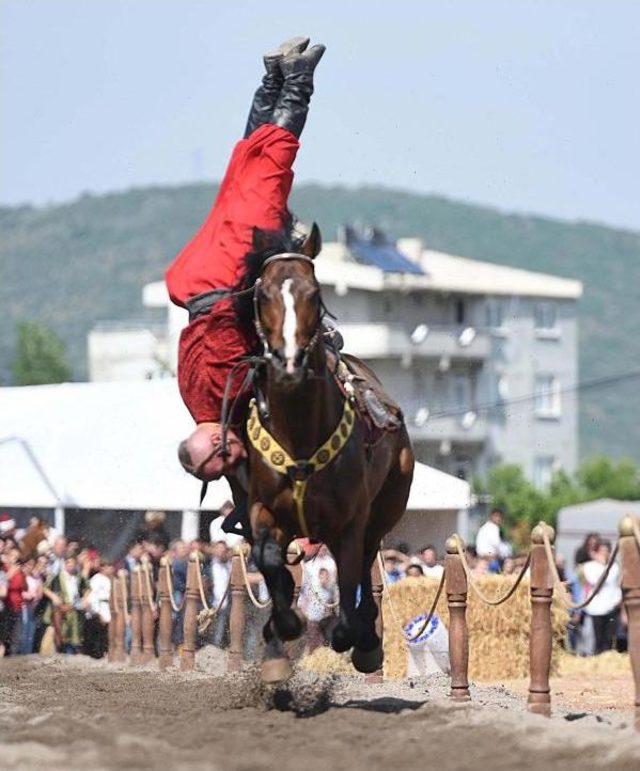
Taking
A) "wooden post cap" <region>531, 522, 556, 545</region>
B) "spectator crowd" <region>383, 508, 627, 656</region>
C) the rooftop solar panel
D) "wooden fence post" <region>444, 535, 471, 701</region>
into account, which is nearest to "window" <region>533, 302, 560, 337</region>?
the rooftop solar panel

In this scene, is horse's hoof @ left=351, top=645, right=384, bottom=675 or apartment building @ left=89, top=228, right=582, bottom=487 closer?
horse's hoof @ left=351, top=645, right=384, bottom=675

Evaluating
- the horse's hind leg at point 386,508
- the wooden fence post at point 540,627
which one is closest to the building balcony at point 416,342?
Result: the horse's hind leg at point 386,508

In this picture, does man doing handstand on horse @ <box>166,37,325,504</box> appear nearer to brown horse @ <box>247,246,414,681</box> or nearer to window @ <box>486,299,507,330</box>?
brown horse @ <box>247,246,414,681</box>

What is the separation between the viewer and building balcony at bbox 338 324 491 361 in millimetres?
64375

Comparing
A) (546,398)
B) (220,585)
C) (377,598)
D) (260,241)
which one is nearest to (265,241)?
(260,241)

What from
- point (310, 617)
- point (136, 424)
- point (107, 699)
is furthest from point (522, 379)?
point (107, 699)

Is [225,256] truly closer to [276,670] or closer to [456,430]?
[276,670]

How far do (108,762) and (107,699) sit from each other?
4368mm

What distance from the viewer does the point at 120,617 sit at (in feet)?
69.3

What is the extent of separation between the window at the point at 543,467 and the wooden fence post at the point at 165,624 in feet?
216

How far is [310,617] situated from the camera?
18109mm

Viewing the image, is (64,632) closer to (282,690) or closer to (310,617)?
(310,617)

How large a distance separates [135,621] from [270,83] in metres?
9.14

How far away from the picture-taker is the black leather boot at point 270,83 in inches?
492
